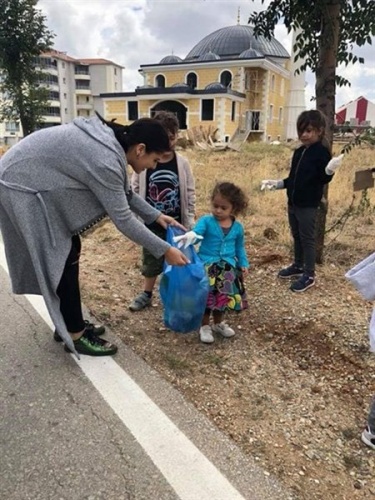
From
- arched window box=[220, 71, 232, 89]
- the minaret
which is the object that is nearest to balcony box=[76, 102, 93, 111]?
arched window box=[220, 71, 232, 89]

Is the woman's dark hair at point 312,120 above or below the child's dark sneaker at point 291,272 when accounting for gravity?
above

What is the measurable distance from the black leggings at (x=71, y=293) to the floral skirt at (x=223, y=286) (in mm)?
938

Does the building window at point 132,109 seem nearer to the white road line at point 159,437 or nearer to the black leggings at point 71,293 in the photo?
the black leggings at point 71,293

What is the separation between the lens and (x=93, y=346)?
10.3 feet

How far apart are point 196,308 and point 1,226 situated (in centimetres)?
140

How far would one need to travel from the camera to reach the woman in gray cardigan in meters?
2.54

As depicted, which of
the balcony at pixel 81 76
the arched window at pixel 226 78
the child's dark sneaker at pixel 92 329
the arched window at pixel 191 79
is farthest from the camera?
the balcony at pixel 81 76

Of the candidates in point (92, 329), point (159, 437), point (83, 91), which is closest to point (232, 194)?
point (92, 329)

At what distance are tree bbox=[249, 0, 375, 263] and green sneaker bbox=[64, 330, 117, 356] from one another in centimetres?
267

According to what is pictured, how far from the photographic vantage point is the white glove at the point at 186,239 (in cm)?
307

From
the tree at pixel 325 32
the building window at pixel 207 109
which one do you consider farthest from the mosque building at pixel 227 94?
the tree at pixel 325 32

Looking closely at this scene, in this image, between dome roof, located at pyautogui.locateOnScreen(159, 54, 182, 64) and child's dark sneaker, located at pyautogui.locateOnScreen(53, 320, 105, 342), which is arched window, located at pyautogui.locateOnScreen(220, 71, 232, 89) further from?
child's dark sneaker, located at pyautogui.locateOnScreen(53, 320, 105, 342)

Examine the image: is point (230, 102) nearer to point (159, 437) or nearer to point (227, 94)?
point (227, 94)

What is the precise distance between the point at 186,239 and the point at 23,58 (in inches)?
698
